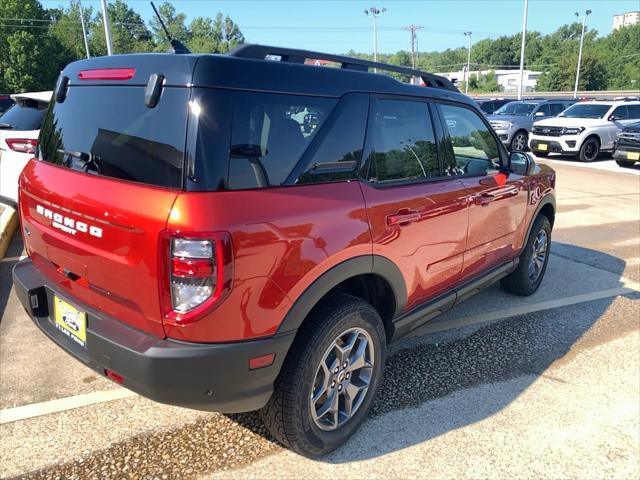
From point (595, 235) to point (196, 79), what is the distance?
22.2 feet

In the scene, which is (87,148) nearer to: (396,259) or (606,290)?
(396,259)

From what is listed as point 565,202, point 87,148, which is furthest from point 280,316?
point 565,202

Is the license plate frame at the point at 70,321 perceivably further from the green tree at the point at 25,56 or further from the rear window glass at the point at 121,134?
the green tree at the point at 25,56

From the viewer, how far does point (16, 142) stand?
5.63 metres

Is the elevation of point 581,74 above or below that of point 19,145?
above

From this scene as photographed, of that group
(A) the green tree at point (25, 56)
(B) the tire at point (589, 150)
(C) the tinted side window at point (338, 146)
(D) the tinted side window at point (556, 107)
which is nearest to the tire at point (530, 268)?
(C) the tinted side window at point (338, 146)

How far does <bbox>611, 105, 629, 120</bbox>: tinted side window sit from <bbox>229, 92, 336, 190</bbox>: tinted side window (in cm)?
1679

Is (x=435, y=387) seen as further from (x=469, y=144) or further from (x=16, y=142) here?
(x=16, y=142)

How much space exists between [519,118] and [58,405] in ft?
56.3

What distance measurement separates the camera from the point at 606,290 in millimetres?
4965

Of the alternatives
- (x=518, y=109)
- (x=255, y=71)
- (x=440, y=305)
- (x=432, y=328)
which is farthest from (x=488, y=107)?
(x=255, y=71)

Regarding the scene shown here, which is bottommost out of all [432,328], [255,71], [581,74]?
[432,328]

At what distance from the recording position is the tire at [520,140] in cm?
1683

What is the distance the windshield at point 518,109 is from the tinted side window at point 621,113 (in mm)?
2873
